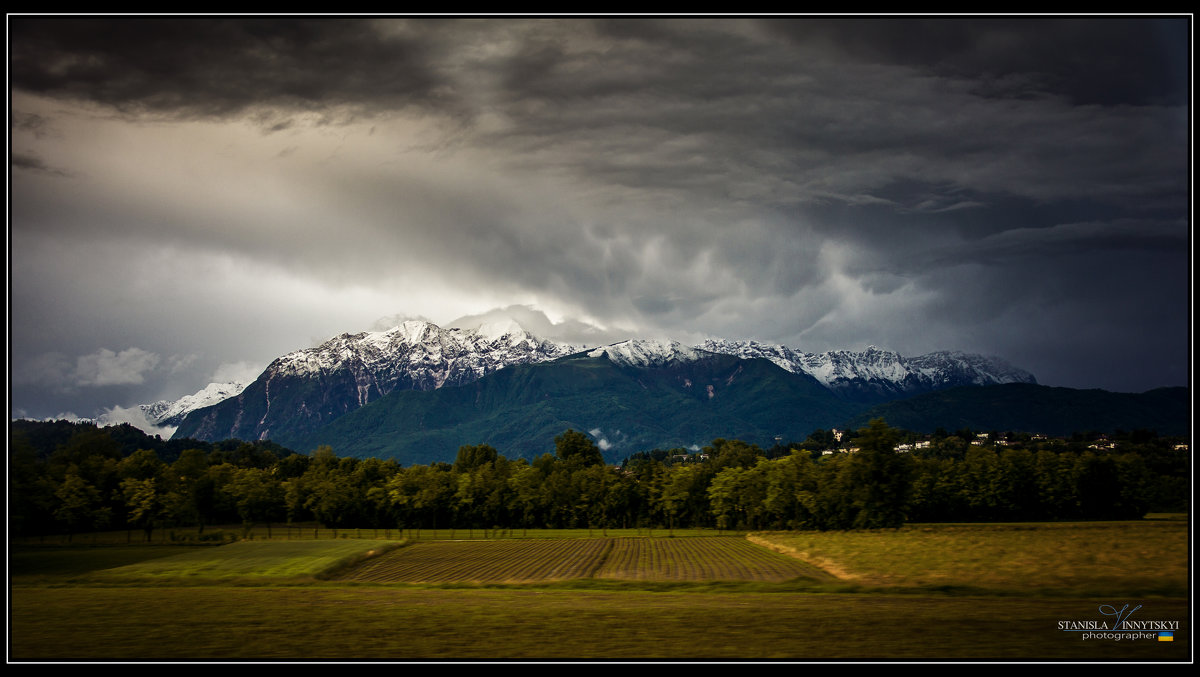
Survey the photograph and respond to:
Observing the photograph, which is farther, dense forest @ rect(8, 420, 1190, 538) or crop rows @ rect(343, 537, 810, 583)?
dense forest @ rect(8, 420, 1190, 538)

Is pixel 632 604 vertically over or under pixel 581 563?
over

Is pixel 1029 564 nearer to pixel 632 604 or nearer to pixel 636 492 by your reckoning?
pixel 632 604

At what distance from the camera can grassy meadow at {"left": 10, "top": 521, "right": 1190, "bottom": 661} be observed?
→ 27375 millimetres

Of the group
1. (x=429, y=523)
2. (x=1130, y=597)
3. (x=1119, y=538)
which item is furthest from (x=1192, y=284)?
(x=429, y=523)

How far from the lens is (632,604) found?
39875 mm

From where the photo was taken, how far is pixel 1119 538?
54406 mm

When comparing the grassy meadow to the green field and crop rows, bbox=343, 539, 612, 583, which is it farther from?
crop rows, bbox=343, 539, 612, 583

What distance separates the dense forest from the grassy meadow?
33863mm

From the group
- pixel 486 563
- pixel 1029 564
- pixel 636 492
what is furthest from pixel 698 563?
pixel 636 492

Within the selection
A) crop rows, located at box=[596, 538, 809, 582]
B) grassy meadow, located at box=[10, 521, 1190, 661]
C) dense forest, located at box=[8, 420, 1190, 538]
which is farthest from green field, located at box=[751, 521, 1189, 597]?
dense forest, located at box=[8, 420, 1190, 538]

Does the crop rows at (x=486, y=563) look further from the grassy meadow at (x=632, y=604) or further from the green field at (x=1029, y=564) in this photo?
the green field at (x=1029, y=564)

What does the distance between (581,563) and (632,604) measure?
1275 inches
